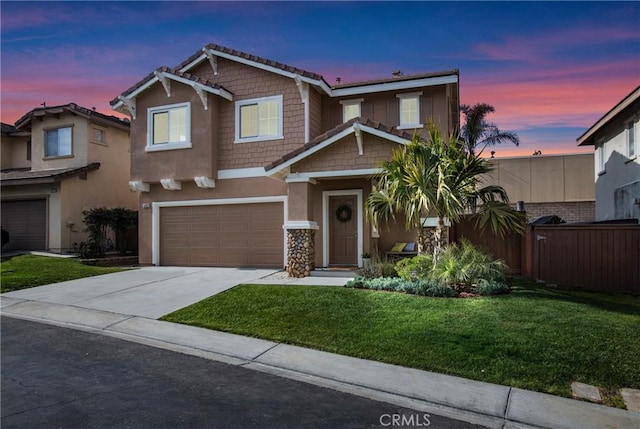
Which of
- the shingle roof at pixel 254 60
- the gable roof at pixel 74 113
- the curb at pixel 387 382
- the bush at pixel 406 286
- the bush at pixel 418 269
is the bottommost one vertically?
the curb at pixel 387 382

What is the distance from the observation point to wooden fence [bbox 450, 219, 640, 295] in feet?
35.4

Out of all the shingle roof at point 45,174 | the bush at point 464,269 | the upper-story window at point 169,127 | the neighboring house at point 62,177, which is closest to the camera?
the bush at point 464,269

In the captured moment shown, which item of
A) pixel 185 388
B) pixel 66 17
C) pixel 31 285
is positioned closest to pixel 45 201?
pixel 31 285

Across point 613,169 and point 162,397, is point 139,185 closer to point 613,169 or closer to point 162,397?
point 162,397

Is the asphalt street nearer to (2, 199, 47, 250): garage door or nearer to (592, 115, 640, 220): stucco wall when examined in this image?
(592, 115, 640, 220): stucco wall

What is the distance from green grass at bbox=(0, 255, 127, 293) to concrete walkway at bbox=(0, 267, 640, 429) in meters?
0.86

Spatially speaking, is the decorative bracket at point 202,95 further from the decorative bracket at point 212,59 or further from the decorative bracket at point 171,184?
the decorative bracket at point 171,184

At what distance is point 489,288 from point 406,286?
171cm

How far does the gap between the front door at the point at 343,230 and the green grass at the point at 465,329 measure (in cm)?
461

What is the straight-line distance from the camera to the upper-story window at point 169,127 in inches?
640

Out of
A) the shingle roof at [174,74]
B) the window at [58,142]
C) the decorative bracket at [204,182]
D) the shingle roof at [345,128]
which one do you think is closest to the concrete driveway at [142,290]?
the decorative bracket at [204,182]

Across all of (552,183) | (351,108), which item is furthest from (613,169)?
(552,183)

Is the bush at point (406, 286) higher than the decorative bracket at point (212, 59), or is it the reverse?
the decorative bracket at point (212, 59)

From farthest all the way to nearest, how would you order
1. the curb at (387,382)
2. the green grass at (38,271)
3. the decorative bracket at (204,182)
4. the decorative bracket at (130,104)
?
the decorative bracket at (130,104) → the decorative bracket at (204,182) → the green grass at (38,271) → the curb at (387,382)
